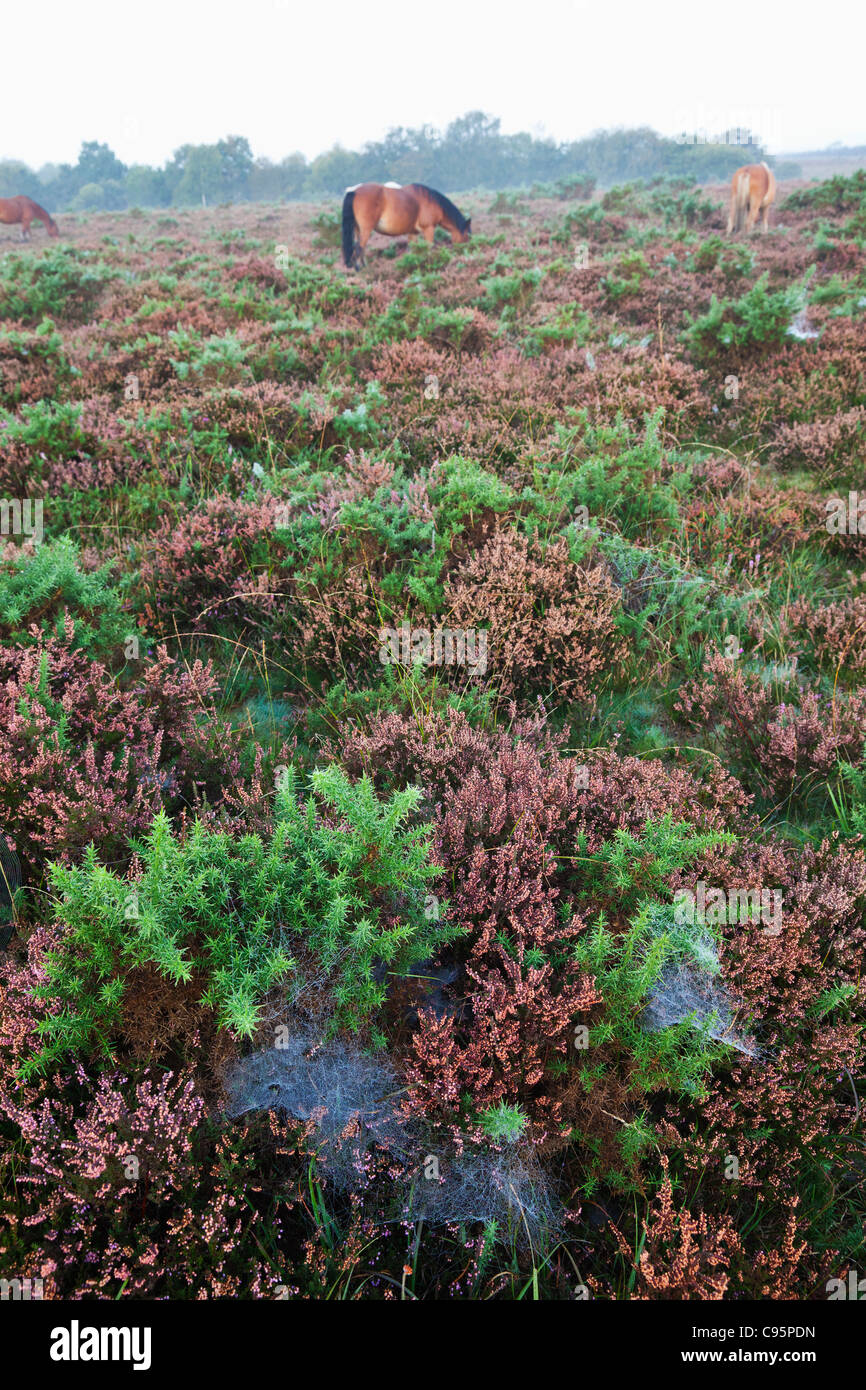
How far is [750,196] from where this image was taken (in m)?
16.3

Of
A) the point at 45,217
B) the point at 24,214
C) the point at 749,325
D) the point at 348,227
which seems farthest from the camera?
the point at 45,217

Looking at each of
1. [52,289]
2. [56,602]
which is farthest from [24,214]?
[56,602]

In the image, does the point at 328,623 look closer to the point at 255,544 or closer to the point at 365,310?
the point at 255,544

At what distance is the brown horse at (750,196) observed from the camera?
639 inches

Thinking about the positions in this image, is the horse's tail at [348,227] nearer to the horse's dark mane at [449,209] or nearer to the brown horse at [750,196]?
the horse's dark mane at [449,209]

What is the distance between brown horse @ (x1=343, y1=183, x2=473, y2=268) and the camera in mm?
16194

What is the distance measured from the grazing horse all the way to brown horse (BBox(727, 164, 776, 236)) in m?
27.2

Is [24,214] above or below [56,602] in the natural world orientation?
above

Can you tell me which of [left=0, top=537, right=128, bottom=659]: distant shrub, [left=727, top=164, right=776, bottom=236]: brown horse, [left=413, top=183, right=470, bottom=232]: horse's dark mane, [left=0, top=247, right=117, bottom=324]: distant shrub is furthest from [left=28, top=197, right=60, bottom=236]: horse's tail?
[left=0, top=537, right=128, bottom=659]: distant shrub

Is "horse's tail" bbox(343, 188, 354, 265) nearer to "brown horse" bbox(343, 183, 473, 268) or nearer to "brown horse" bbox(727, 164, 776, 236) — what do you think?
"brown horse" bbox(343, 183, 473, 268)

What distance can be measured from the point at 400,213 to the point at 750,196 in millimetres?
8278

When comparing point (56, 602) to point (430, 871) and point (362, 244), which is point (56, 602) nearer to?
point (430, 871)

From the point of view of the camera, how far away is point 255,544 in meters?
4.23
